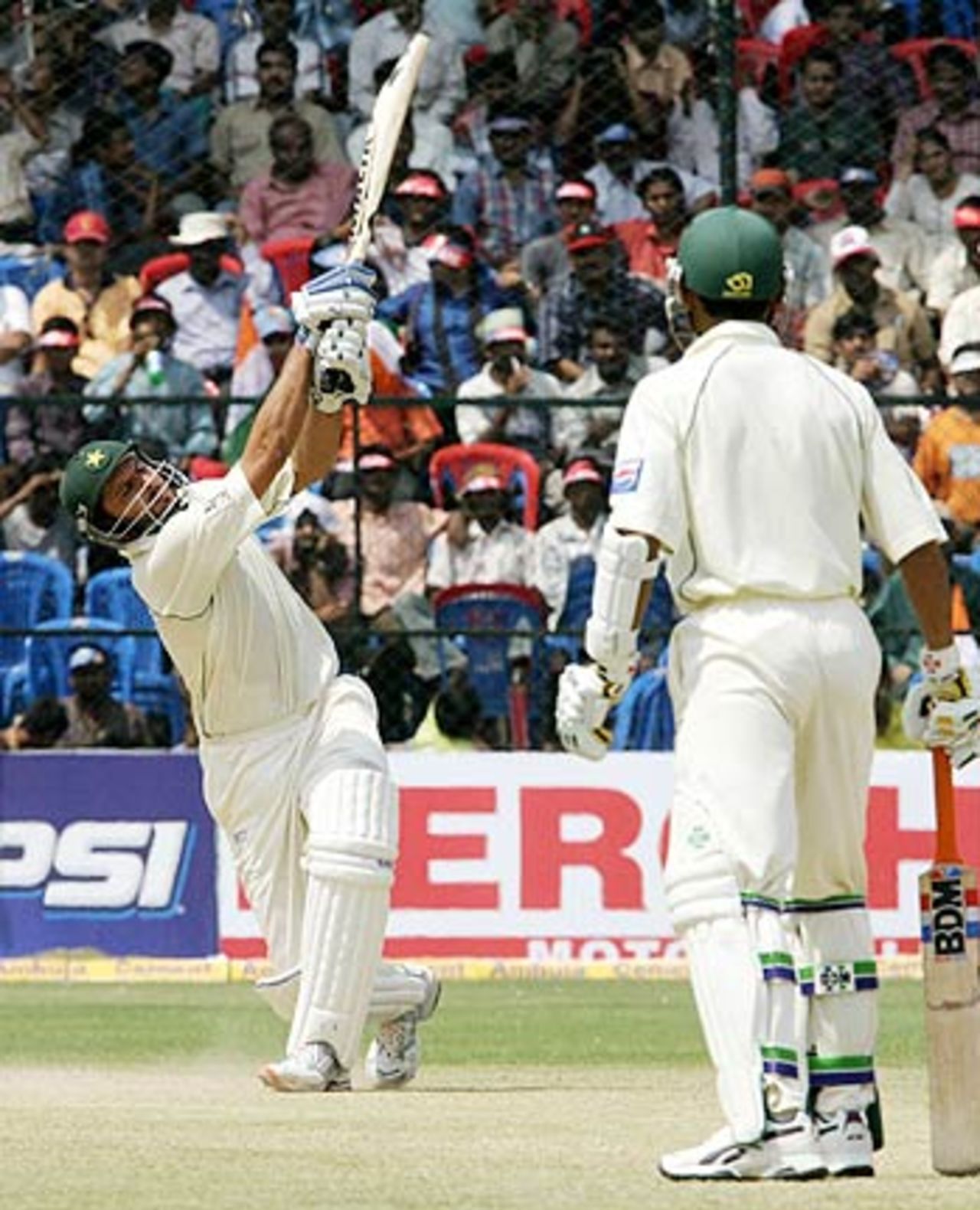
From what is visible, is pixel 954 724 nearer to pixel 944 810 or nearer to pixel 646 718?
pixel 944 810

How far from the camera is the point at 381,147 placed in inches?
374

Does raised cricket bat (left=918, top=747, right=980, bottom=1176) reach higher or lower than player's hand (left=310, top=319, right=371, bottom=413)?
lower

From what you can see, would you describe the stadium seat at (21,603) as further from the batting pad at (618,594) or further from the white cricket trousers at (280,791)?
the batting pad at (618,594)

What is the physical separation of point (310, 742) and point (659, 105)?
9424 mm

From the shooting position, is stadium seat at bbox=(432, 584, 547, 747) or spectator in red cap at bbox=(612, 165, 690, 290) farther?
spectator in red cap at bbox=(612, 165, 690, 290)

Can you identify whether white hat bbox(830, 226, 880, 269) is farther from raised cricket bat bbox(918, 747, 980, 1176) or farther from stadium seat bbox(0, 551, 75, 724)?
raised cricket bat bbox(918, 747, 980, 1176)

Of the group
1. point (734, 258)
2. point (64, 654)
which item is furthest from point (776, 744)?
point (64, 654)

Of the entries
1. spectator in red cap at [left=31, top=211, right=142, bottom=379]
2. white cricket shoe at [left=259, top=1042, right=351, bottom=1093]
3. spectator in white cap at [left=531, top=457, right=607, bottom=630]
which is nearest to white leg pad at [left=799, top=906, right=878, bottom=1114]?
white cricket shoe at [left=259, top=1042, right=351, bottom=1093]

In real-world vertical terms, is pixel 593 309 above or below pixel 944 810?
above

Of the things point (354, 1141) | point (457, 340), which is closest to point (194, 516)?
point (354, 1141)

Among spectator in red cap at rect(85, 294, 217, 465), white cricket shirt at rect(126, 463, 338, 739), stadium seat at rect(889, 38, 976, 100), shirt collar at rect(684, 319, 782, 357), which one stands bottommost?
white cricket shirt at rect(126, 463, 338, 739)

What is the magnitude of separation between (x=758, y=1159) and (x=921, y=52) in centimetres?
1261

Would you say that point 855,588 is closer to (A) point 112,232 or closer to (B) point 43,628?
(B) point 43,628

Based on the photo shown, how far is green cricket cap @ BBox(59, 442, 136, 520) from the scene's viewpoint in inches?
364
